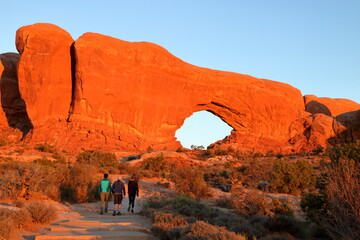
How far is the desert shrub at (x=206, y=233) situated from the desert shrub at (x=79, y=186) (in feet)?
23.5

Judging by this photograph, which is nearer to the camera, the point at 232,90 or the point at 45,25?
the point at 45,25

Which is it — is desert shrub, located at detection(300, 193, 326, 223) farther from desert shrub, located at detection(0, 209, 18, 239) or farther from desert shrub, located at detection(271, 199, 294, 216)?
desert shrub, located at detection(0, 209, 18, 239)

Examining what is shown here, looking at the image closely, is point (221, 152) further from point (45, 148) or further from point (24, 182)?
point (24, 182)

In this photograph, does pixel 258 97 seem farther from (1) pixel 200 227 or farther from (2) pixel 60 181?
(1) pixel 200 227

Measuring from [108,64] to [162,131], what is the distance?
8.12 m

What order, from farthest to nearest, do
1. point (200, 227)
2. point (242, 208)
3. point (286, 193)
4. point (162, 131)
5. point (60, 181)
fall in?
point (162, 131)
point (286, 193)
point (60, 181)
point (242, 208)
point (200, 227)

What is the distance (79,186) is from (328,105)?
48.5 m

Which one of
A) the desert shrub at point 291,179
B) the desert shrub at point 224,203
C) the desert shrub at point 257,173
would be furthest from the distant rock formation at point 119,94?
the desert shrub at point 224,203

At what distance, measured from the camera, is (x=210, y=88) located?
38250 millimetres

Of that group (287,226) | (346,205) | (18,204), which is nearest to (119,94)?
(18,204)

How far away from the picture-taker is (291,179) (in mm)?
16203

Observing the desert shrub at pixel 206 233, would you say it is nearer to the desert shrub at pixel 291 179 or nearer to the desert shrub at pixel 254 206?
the desert shrub at pixel 254 206

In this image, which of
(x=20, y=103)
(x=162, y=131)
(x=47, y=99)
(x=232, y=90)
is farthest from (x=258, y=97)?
(x=20, y=103)

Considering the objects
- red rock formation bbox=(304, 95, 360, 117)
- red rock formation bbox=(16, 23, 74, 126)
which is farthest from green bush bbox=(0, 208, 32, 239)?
red rock formation bbox=(304, 95, 360, 117)
